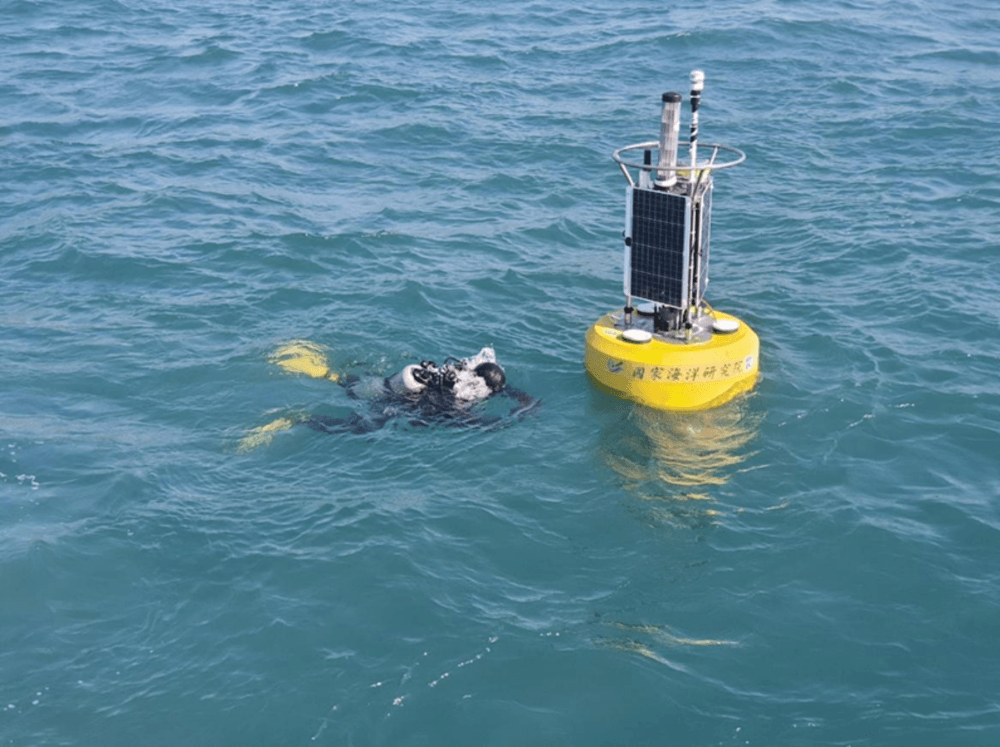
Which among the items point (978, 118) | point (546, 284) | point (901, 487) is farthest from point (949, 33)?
point (901, 487)

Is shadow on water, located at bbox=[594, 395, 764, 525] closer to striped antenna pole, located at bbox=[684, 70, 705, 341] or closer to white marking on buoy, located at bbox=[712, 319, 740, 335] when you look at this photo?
white marking on buoy, located at bbox=[712, 319, 740, 335]

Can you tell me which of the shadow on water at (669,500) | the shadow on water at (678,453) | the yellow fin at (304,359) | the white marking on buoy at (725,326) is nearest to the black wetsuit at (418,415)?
the yellow fin at (304,359)

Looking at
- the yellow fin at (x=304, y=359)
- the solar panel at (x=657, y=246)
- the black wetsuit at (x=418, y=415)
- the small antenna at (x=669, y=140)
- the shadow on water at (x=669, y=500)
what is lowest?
the shadow on water at (x=669, y=500)

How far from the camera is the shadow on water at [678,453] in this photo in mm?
20922

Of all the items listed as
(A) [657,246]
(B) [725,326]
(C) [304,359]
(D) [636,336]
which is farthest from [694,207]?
(C) [304,359]

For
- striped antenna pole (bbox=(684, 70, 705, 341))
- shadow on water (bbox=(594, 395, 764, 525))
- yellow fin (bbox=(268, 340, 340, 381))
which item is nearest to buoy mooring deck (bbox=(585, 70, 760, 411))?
striped antenna pole (bbox=(684, 70, 705, 341))

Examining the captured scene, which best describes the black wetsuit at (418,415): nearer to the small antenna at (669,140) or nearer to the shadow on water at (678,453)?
the shadow on water at (678,453)

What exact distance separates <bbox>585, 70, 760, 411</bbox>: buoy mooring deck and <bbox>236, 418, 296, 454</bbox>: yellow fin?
6553mm

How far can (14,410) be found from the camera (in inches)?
953

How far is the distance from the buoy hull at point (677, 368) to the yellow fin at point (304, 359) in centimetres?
609

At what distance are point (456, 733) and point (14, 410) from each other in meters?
13.4

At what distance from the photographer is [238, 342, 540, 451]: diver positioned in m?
23.3

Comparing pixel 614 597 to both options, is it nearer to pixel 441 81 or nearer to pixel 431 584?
pixel 431 584

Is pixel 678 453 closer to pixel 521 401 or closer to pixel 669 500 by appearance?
pixel 669 500
